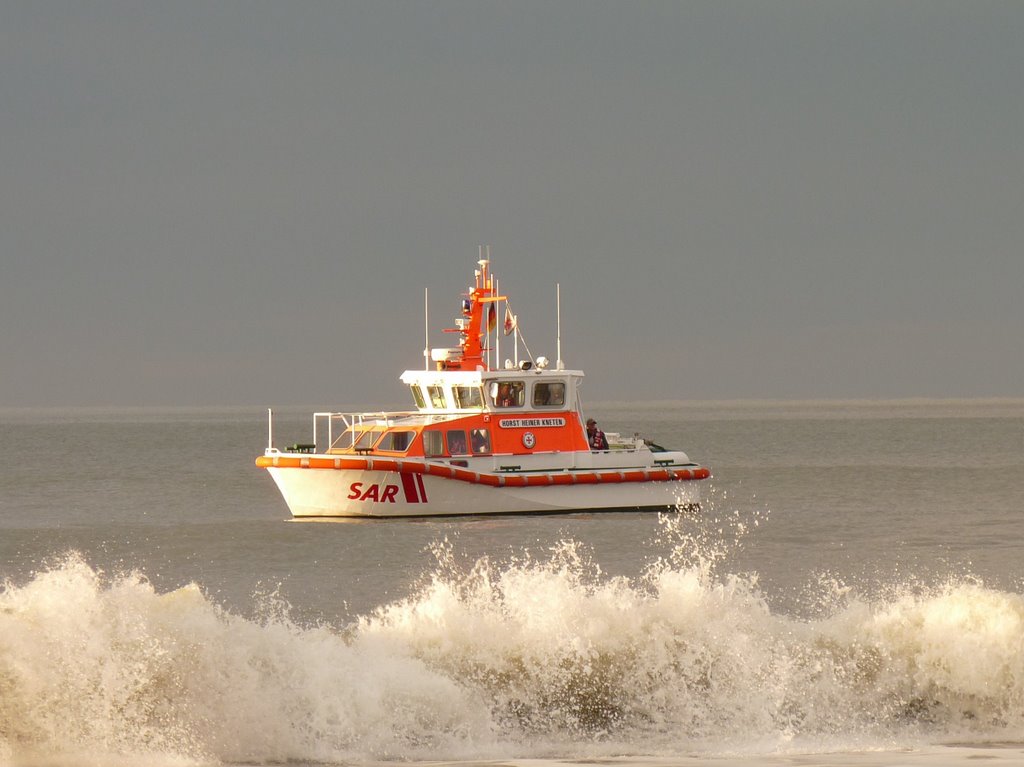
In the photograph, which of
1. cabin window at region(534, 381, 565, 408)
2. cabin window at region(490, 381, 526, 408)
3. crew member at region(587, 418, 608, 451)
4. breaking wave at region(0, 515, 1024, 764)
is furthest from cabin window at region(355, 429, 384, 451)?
breaking wave at region(0, 515, 1024, 764)

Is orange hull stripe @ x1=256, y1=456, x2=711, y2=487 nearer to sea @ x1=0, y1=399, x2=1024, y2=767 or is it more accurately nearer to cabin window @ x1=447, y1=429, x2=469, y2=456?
cabin window @ x1=447, y1=429, x2=469, y2=456

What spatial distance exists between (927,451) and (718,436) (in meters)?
25.6

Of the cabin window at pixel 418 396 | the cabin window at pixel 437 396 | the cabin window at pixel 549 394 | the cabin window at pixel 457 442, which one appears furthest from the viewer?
the cabin window at pixel 418 396

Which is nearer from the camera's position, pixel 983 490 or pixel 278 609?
pixel 278 609

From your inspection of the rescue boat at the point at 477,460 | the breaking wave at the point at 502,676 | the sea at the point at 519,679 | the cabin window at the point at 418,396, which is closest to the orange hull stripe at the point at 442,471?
the rescue boat at the point at 477,460

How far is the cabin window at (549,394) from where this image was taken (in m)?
25.4

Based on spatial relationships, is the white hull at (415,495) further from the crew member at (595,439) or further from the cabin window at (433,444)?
the crew member at (595,439)

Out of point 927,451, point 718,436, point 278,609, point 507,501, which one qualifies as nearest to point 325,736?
point 278,609

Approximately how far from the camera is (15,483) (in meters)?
42.4

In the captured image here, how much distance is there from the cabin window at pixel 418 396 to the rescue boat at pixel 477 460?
23mm

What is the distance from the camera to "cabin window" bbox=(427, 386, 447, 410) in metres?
25.9

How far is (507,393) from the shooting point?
2527 cm

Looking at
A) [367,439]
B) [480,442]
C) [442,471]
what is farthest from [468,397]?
[367,439]

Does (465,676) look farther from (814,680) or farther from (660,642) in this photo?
(814,680)
